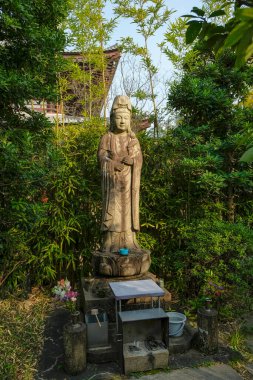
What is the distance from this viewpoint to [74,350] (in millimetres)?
3195

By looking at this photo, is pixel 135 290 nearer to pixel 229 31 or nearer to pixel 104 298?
pixel 104 298

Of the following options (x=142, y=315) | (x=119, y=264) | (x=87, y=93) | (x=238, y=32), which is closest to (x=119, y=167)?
(x=119, y=264)

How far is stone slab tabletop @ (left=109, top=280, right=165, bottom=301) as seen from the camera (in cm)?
337

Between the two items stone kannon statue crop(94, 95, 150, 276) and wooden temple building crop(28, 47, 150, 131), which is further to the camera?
wooden temple building crop(28, 47, 150, 131)

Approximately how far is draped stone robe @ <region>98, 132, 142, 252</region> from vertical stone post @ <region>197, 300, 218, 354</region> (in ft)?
5.01

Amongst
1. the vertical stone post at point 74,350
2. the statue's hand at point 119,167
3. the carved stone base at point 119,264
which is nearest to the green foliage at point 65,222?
the statue's hand at point 119,167

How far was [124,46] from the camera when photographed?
670cm

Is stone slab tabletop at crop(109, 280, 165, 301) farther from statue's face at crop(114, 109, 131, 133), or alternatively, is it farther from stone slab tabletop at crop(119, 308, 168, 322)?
statue's face at crop(114, 109, 131, 133)

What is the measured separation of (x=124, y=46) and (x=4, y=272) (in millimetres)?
5180

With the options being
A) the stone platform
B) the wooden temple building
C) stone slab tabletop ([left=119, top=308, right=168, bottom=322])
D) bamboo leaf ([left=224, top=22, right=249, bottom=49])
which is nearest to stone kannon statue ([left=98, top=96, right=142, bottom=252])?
the stone platform

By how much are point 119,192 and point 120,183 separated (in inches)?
5.4

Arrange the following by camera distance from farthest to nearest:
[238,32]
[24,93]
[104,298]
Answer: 1. [104,298]
2. [24,93]
3. [238,32]

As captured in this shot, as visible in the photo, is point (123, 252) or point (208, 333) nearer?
point (208, 333)

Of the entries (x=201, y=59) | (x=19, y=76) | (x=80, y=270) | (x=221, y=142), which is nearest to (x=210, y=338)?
(x=80, y=270)
